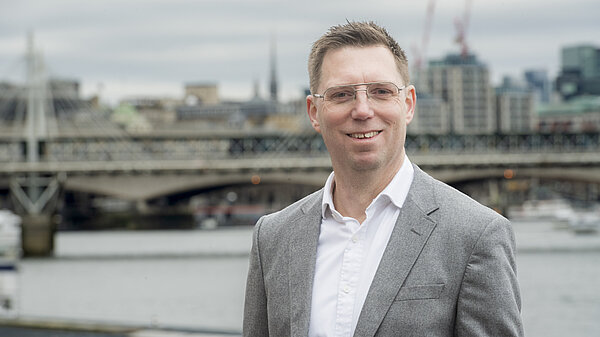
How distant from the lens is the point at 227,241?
49.8m

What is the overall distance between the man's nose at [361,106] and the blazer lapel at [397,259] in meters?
0.20

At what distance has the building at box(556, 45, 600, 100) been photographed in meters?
140

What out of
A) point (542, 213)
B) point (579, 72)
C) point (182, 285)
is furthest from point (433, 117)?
Answer: point (182, 285)

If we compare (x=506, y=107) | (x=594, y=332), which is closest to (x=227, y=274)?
(x=594, y=332)

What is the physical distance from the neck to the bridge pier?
1549 inches

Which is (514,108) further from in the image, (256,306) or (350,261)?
(350,261)

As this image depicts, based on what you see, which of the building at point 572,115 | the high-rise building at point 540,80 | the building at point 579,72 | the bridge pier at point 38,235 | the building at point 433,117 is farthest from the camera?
the high-rise building at point 540,80

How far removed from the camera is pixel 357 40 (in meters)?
2.06

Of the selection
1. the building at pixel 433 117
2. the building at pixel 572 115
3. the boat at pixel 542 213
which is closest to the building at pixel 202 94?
the building at pixel 433 117

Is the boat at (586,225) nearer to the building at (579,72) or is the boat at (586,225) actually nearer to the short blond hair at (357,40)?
the short blond hair at (357,40)

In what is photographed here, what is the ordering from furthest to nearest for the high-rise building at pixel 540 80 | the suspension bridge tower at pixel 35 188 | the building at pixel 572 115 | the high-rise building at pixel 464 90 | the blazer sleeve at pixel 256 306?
the high-rise building at pixel 540 80 < the building at pixel 572 115 < the high-rise building at pixel 464 90 < the suspension bridge tower at pixel 35 188 < the blazer sleeve at pixel 256 306

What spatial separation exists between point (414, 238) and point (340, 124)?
0.28m

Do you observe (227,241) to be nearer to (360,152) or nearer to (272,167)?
(272,167)

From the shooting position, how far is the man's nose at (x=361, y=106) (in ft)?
6.71
